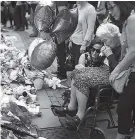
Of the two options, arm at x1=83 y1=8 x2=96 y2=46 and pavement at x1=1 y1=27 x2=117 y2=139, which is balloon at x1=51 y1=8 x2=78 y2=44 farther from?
pavement at x1=1 y1=27 x2=117 y2=139

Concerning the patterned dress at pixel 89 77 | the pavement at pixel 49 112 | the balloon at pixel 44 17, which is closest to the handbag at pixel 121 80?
the patterned dress at pixel 89 77

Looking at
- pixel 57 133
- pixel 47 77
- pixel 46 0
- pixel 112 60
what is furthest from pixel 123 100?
pixel 47 77

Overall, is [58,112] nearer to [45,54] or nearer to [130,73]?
[45,54]

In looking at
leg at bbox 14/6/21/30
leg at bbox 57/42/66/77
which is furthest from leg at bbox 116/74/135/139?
leg at bbox 14/6/21/30

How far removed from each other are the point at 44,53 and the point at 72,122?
884mm

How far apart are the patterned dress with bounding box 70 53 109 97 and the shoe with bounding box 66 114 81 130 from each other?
0.33 meters

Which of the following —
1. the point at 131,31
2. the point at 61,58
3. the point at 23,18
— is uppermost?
the point at 131,31

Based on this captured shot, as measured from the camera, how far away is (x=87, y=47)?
162 inches

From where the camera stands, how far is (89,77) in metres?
3.34

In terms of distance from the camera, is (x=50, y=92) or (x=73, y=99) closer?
(x=73, y=99)

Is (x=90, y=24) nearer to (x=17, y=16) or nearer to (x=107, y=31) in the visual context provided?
(x=107, y=31)

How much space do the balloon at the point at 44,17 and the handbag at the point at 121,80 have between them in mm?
1111

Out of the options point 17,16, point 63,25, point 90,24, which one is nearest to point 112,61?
point 63,25

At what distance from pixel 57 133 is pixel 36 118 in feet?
1.53
